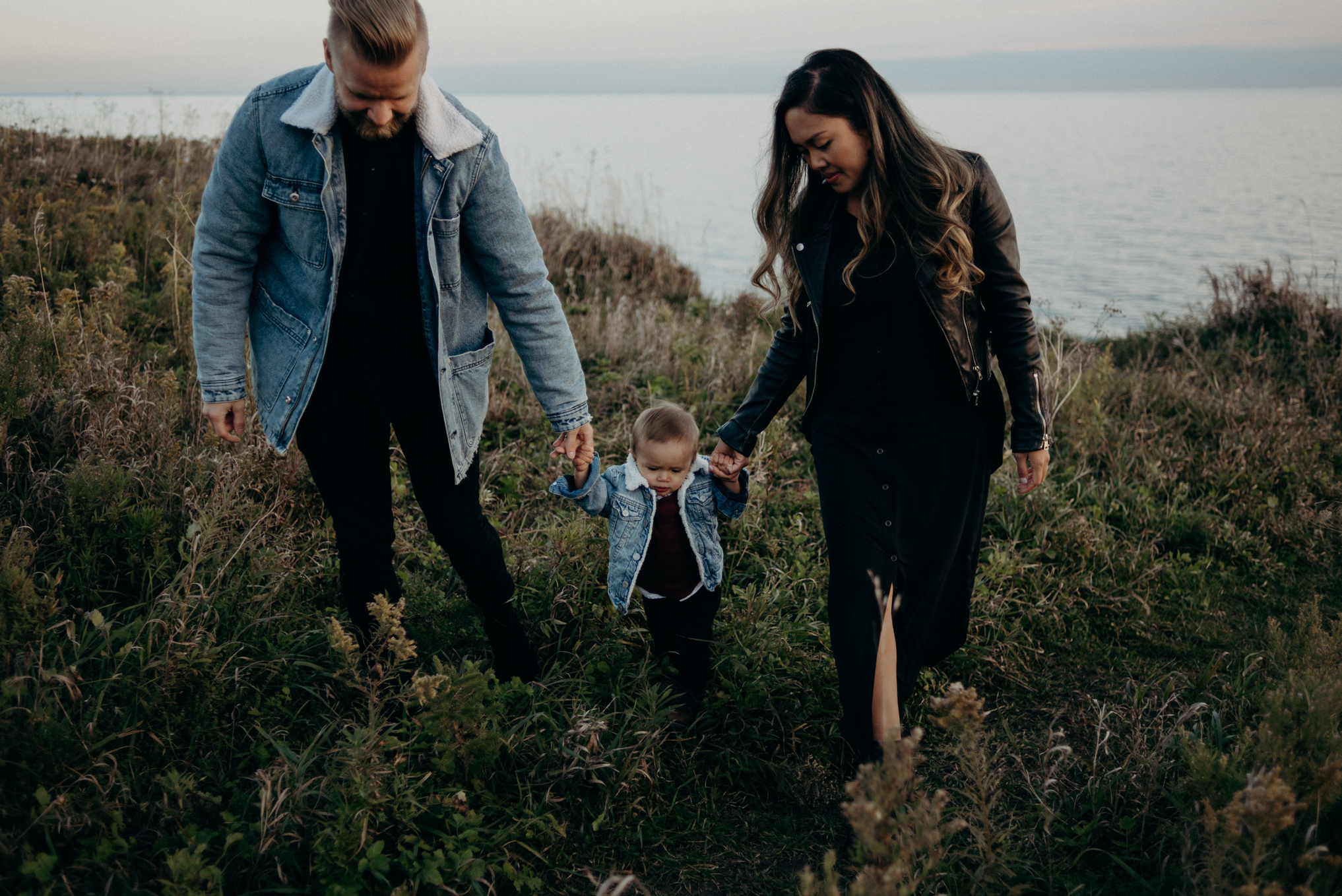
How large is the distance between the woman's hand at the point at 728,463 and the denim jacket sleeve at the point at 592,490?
364mm

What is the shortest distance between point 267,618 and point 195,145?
28.1 ft

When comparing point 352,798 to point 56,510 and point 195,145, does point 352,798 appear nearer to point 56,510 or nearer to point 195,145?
point 56,510

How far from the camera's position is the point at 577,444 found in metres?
2.77

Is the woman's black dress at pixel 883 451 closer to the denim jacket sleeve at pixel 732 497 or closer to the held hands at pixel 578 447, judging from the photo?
the denim jacket sleeve at pixel 732 497

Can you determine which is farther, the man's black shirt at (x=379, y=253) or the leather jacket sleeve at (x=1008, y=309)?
the leather jacket sleeve at (x=1008, y=309)

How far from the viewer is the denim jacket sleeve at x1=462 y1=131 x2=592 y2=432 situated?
98.7 inches

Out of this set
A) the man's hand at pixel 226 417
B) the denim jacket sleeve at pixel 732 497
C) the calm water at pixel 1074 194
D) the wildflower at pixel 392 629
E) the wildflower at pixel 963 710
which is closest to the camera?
the wildflower at pixel 963 710

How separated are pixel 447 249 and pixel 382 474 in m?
0.74

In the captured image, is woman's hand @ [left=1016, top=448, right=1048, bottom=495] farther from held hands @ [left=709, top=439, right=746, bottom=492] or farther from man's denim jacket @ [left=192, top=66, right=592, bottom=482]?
man's denim jacket @ [left=192, top=66, right=592, bottom=482]

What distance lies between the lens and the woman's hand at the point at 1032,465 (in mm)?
2832

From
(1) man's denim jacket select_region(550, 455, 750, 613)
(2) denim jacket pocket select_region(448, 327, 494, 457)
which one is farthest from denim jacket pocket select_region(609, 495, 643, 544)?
(2) denim jacket pocket select_region(448, 327, 494, 457)

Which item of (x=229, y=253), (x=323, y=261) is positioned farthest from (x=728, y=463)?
(x=229, y=253)

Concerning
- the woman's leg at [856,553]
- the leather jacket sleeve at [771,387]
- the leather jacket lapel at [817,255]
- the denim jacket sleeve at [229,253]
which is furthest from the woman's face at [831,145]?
the denim jacket sleeve at [229,253]

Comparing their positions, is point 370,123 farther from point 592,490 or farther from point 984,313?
point 984,313
